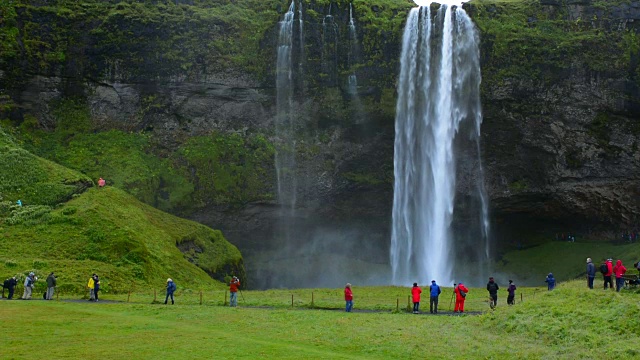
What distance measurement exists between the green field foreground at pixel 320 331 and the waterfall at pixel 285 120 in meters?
33.3

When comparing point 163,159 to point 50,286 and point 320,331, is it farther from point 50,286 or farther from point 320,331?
point 320,331

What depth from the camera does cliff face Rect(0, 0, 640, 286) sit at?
5834cm

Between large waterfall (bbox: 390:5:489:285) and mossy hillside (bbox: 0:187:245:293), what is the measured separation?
59.1 feet

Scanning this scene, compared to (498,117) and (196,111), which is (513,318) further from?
(196,111)

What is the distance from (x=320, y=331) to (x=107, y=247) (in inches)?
833

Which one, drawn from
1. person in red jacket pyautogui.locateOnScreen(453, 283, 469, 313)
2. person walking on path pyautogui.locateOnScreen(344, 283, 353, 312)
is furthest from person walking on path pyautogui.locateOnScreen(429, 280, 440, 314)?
person walking on path pyautogui.locateOnScreen(344, 283, 353, 312)

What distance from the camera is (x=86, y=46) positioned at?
2454 inches

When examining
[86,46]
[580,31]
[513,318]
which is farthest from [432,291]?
[86,46]

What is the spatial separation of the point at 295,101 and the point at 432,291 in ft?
118

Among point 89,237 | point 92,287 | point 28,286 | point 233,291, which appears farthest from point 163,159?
point 233,291

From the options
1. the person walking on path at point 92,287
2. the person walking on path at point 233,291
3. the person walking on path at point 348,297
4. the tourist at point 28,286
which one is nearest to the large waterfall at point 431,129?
the person walking on path at point 233,291

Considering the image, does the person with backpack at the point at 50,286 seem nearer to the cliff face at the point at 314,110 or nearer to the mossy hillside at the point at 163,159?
the mossy hillside at the point at 163,159

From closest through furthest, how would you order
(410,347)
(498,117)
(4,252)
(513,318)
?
(410,347) < (513,318) < (4,252) < (498,117)

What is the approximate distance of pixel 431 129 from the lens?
59844mm
